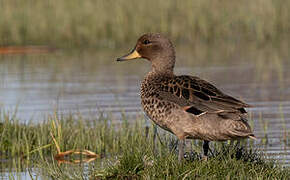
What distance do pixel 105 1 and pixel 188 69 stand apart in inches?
264

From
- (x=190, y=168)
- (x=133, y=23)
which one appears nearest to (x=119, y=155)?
(x=190, y=168)

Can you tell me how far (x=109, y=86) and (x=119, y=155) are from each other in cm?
528

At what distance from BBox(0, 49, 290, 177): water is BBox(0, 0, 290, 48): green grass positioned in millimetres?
1337

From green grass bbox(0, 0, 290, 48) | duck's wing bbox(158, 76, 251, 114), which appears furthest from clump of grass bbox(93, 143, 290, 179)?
green grass bbox(0, 0, 290, 48)

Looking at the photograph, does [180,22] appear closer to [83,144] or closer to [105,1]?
[105,1]

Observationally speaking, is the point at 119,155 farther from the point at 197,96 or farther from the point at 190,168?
the point at 190,168

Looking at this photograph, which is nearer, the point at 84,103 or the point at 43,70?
the point at 84,103

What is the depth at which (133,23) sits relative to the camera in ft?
63.9

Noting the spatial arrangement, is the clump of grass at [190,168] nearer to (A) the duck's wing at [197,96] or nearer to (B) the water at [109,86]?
(A) the duck's wing at [197,96]

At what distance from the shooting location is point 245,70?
1476cm

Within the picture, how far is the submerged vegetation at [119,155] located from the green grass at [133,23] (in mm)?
9460

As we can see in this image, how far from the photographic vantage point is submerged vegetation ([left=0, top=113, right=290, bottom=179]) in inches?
252

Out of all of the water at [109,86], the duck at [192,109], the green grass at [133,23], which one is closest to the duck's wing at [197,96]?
the duck at [192,109]

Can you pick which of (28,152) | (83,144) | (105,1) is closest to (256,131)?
(83,144)
